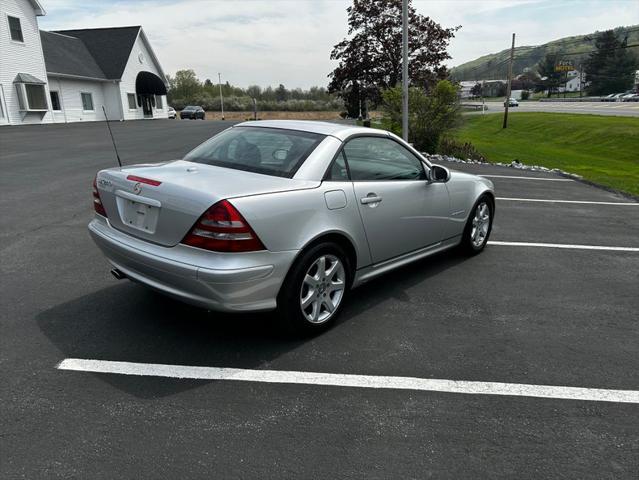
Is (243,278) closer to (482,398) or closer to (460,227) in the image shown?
(482,398)

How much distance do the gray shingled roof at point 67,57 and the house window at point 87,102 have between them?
5.01 ft

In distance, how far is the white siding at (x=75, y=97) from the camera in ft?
115

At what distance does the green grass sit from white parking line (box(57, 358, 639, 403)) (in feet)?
34.1

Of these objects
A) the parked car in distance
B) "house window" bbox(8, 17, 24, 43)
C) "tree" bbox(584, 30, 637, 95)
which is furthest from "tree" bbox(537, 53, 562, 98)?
"house window" bbox(8, 17, 24, 43)

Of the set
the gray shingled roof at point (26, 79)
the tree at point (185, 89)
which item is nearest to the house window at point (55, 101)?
the gray shingled roof at point (26, 79)

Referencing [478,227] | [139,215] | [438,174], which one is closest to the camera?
[139,215]

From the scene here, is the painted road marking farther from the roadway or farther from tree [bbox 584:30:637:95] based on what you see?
tree [bbox 584:30:637:95]

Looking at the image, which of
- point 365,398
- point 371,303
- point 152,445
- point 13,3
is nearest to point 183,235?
point 152,445

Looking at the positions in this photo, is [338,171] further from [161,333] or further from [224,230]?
[161,333]

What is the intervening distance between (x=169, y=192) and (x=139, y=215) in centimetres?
38

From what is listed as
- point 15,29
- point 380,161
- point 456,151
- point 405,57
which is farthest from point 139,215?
point 15,29

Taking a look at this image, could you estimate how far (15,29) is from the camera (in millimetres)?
29719

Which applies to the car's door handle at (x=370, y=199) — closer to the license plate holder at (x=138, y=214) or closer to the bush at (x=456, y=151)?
the license plate holder at (x=138, y=214)

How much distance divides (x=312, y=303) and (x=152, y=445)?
1550 millimetres
